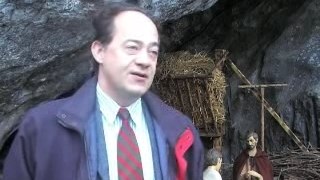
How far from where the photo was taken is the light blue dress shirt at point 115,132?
149 cm

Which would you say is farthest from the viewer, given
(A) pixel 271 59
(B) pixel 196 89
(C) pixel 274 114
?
(A) pixel 271 59

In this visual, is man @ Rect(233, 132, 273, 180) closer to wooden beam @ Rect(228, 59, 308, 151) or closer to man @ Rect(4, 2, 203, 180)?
wooden beam @ Rect(228, 59, 308, 151)

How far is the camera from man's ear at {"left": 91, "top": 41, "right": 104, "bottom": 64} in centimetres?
154

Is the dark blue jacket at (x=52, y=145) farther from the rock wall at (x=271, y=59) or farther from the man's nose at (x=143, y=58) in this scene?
the rock wall at (x=271, y=59)

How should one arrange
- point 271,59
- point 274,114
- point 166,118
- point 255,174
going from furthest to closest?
point 271,59, point 274,114, point 255,174, point 166,118

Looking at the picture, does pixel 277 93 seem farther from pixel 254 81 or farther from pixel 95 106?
pixel 95 106

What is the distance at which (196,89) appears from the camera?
408 cm

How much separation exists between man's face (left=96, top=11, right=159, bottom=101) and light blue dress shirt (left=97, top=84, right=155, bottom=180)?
37mm

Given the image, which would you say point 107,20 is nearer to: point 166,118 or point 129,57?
point 129,57

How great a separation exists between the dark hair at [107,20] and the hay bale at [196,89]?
8.02 ft

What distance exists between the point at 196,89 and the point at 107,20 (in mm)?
2568

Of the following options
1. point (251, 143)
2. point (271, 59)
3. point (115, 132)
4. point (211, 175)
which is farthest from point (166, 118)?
point (271, 59)

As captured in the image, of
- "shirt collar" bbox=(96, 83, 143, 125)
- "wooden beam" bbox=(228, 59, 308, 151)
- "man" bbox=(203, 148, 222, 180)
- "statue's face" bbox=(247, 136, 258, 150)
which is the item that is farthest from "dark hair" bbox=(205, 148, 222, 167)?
"shirt collar" bbox=(96, 83, 143, 125)

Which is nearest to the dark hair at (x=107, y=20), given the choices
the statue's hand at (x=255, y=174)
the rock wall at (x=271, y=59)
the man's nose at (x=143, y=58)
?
the man's nose at (x=143, y=58)
